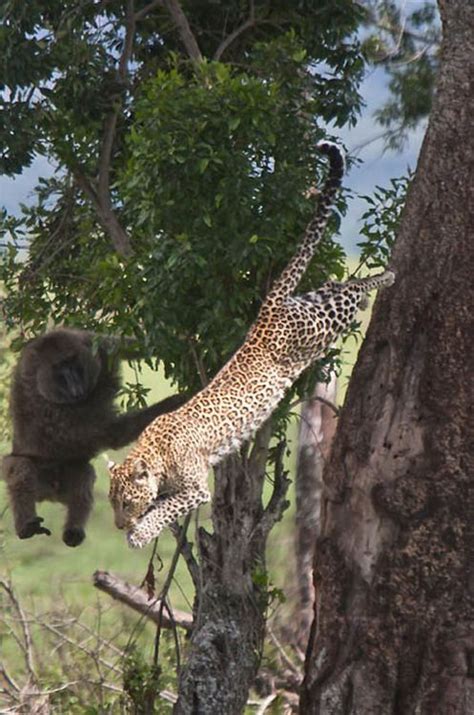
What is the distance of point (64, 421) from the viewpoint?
22.4 feet

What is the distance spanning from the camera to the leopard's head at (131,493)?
16.3 ft

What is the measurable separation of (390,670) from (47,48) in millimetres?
3833

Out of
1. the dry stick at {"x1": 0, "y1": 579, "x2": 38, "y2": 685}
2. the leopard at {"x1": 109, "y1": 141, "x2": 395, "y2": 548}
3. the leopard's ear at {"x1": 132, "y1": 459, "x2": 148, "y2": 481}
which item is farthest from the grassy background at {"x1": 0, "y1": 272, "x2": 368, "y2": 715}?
the leopard's ear at {"x1": 132, "y1": 459, "x2": 148, "y2": 481}

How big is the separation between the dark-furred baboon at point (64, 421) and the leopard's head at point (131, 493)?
1.42m

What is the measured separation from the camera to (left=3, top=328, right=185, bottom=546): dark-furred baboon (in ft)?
21.6

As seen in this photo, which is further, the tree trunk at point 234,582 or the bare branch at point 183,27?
the tree trunk at point 234,582

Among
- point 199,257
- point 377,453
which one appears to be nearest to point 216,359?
point 199,257

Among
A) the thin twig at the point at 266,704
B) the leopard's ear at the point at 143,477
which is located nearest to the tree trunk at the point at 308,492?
the thin twig at the point at 266,704

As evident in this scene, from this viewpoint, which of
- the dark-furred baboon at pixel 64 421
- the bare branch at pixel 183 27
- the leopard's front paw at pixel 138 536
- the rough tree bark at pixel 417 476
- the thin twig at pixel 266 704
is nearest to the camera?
the leopard's front paw at pixel 138 536

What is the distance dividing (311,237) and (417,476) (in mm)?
1321

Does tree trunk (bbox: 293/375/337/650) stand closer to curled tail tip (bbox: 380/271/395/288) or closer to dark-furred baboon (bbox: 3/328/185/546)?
dark-furred baboon (bbox: 3/328/185/546)

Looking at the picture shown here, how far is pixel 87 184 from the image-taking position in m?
7.43

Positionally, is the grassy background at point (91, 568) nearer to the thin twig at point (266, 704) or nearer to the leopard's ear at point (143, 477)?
the thin twig at point (266, 704)

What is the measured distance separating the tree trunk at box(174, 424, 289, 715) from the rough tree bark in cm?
188
